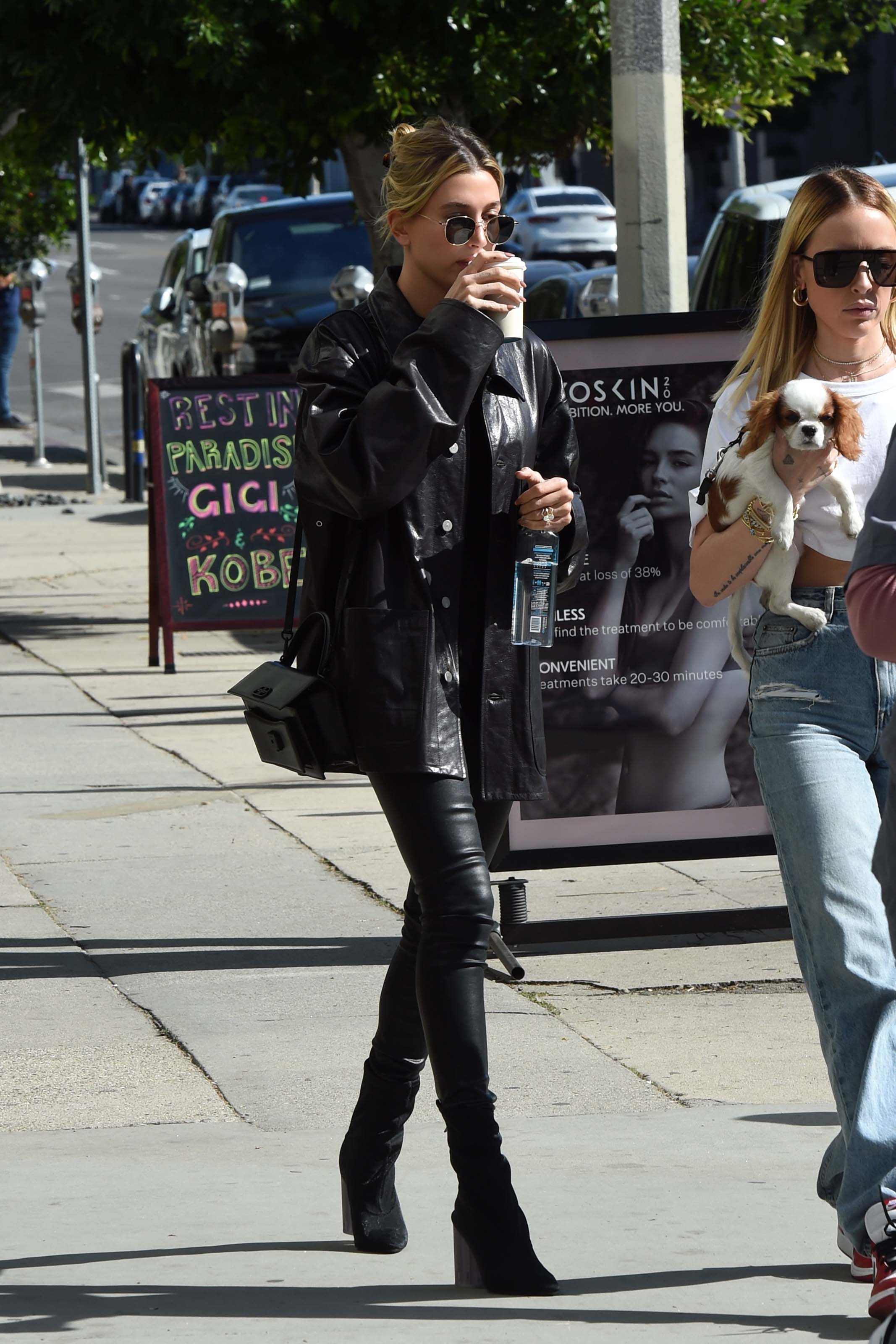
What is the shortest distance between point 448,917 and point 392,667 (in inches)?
16.6

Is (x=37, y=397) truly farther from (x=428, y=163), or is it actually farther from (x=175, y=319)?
(x=428, y=163)

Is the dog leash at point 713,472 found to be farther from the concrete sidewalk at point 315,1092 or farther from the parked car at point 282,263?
the parked car at point 282,263

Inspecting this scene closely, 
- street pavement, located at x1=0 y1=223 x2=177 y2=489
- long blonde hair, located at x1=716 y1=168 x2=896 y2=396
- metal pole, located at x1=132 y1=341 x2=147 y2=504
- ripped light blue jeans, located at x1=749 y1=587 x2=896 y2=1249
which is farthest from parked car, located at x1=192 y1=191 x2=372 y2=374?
ripped light blue jeans, located at x1=749 y1=587 x2=896 y2=1249

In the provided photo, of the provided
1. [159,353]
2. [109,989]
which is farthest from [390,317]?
[159,353]

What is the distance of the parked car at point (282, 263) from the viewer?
17188mm

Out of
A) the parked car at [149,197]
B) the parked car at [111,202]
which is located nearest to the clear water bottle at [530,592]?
the parked car at [149,197]

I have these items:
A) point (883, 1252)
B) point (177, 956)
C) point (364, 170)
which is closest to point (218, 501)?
point (364, 170)

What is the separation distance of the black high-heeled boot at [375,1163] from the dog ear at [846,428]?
4.33 ft

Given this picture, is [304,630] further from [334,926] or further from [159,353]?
[159,353]

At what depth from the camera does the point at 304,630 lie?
3695mm

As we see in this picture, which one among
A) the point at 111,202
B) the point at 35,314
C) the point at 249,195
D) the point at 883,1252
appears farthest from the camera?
the point at 111,202

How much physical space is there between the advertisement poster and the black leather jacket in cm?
207

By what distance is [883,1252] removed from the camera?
3.26 m

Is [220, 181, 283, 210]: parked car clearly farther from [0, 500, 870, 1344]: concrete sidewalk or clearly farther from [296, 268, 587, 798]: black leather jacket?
[296, 268, 587, 798]: black leather jacket
